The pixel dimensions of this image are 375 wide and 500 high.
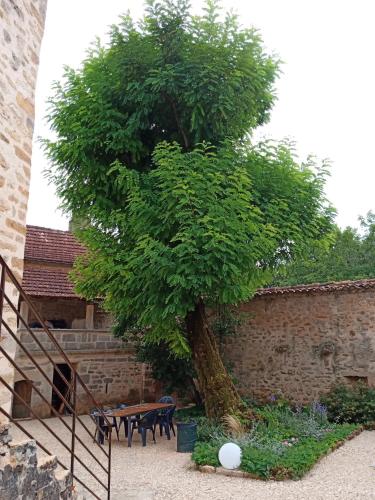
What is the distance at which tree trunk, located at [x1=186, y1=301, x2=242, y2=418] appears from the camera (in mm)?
9594

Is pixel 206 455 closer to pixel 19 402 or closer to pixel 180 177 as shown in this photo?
pixel 180 177

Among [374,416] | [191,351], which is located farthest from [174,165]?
[374,416]

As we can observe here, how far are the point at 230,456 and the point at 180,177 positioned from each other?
16.8ft

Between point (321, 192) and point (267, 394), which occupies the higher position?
point (321, 192)

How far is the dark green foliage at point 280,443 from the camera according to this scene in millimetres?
7086

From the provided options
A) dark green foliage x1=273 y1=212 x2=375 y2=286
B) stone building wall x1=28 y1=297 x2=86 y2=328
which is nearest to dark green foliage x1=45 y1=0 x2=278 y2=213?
stone building wall x1=28 y1=297 x2=86 y2=328

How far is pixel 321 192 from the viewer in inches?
401

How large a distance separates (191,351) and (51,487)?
6.49 meters

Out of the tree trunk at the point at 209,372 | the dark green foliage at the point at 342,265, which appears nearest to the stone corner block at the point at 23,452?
the tree trunk at the point at 209,372

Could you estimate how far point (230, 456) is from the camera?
24.1 feet

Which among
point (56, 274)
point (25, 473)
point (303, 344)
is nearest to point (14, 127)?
point (25, 473)

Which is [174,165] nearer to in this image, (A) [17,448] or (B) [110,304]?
(B) [110,304]

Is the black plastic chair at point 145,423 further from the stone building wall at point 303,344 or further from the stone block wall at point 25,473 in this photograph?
the stone block wall at point 25,473

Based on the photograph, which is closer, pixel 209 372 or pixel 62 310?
pixel 209 372
